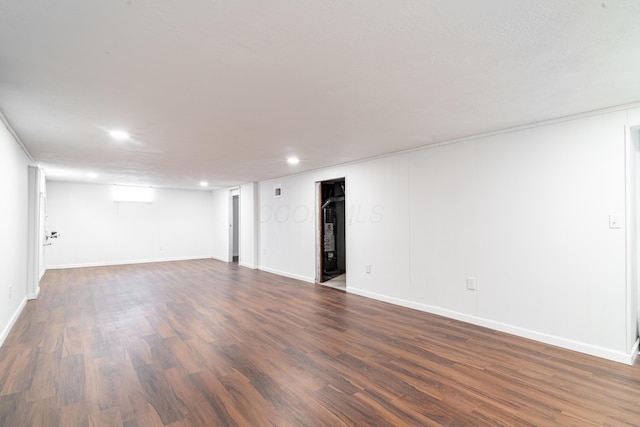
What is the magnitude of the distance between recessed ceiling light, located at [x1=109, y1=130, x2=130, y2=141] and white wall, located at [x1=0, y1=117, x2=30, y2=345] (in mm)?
885

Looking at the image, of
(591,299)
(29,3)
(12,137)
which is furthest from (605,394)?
(12,137)

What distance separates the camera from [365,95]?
8.05ft

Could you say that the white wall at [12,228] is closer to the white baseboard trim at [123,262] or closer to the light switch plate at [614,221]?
the white baseboard trim at [123,262]

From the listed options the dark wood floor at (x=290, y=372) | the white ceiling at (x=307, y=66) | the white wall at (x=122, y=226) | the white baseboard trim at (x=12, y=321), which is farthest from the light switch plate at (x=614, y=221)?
the white wall at (x=122, y=226)

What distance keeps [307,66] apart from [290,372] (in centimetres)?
235

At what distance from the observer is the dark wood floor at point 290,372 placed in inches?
78.1

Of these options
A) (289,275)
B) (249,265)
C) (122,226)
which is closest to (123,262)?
(122,226)

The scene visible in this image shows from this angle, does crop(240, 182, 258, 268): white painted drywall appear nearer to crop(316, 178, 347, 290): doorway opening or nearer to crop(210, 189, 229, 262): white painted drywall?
crop(210, 189, 229, 262): white painted drywall

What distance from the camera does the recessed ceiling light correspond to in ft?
11.1

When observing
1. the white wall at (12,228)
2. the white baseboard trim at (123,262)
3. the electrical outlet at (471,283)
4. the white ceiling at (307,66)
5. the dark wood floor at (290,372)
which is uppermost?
the white ceiling at (307,66)

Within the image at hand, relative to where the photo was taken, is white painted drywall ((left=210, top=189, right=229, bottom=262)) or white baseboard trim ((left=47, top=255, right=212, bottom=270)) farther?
white painted drywall ((left=210, top=189, right=229, bottom=262))

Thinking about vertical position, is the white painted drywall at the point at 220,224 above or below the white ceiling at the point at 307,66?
below

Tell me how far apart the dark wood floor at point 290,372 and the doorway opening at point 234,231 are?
494 cm

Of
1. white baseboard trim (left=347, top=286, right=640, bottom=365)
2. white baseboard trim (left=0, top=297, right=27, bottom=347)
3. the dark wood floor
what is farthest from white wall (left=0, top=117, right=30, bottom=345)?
white baseboard trim (left=347, top=286, right=640, bottom=365)
